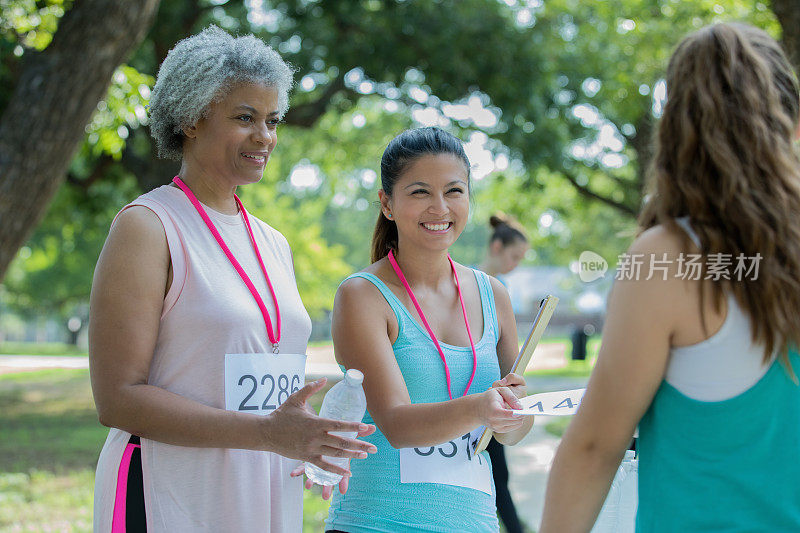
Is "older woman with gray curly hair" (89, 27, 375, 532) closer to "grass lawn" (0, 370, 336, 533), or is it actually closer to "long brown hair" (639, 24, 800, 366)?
"long brown hair" (639, 24, 800, 366)

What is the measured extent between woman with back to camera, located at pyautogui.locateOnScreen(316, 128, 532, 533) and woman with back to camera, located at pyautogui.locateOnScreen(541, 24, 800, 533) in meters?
0.70

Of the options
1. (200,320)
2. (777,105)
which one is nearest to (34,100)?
(200,320)

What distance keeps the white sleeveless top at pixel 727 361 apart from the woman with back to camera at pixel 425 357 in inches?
29.9

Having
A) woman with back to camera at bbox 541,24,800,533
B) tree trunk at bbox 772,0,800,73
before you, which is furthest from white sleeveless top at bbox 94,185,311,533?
tree trunk at bbox 772,0,800,73

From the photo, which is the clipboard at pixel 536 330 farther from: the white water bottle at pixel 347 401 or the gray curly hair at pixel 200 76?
the gray curly hair at pixel 200 76

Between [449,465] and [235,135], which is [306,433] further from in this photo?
[235,135]

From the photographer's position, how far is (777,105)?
1.48 metres

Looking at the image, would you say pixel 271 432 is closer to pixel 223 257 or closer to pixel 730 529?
pixel 223 257

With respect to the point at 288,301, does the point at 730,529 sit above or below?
below

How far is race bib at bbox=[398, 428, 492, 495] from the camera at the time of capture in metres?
2.34

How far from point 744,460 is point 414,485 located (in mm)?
1112

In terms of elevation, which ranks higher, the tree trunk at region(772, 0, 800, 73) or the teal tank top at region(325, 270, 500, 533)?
the tree trunk at region(772, 0, 800, 73)

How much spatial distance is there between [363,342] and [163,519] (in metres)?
0.72

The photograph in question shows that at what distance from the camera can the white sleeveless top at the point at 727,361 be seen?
1432 millimetres
